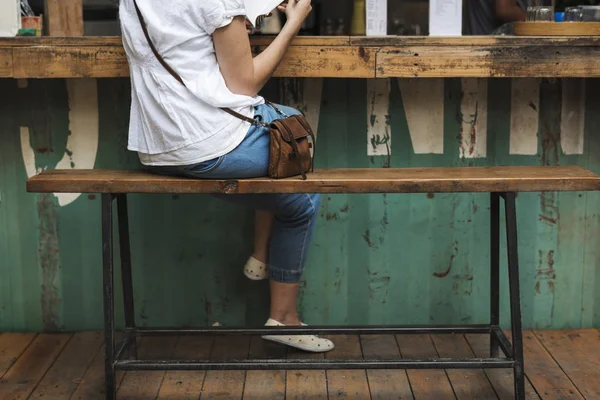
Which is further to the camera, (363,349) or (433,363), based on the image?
(363,349)

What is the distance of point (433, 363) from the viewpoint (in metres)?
2.53

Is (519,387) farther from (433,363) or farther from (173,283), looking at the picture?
(173,283)

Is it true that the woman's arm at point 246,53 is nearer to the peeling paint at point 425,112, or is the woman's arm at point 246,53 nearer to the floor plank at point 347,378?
the peeling paint at point 425,112

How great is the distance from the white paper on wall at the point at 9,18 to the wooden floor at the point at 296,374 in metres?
1.16

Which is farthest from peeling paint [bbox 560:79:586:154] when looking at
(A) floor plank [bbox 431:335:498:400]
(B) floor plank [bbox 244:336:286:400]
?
(B) floor plank [bbox 244:336:286:400]

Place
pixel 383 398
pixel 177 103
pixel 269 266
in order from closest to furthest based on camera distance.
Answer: pixel 177 103 < pixel 383 398 < pixel 269 266

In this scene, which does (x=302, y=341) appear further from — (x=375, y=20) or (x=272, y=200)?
(x=375, y=20)

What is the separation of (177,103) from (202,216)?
2.70 ft

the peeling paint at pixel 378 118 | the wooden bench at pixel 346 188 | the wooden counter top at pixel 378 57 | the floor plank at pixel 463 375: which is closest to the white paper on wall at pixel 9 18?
the wooden counter top at pixel 378 57

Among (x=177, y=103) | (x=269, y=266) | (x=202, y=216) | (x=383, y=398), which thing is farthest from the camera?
(x=202, y=216)

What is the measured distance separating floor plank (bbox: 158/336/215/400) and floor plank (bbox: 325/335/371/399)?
1.46ft

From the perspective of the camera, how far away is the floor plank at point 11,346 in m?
2.91

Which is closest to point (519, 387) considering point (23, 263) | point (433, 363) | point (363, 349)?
point (433, 363)

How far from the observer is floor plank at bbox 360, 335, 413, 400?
2.67 meters
